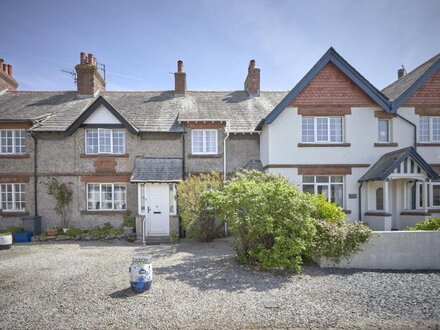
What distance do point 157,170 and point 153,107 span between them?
4851mm

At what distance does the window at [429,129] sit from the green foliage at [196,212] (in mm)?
11468

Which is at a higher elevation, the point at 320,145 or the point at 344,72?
the point at 344,72

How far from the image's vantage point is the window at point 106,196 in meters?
15.4

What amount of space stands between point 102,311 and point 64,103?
15.7 metres

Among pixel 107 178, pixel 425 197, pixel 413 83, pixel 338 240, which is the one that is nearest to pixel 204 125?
pixel 107 178

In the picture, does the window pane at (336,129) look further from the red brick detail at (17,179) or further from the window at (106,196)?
the red brick detail at (17,179)

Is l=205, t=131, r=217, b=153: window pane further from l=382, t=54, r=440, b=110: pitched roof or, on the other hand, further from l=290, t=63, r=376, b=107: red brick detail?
l=382, t=54, r=440, b=110: pitched roof

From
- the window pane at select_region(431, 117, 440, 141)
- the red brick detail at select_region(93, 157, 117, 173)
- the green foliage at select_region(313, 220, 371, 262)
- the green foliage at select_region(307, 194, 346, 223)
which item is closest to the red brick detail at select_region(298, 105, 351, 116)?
the window pane at select_region(431, 117, 440, 141)

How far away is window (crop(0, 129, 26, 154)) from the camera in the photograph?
15352 mm

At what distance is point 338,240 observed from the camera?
8648 mm

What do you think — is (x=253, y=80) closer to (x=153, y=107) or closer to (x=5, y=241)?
(x=153, y=107)

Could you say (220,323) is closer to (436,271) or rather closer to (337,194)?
(436,271)

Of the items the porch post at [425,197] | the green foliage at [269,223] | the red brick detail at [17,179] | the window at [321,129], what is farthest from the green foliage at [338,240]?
the red brick detail at [17,179]

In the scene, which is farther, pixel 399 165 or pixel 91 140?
pixel 91 140
